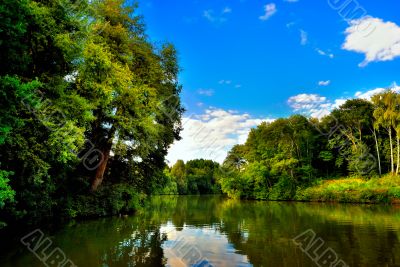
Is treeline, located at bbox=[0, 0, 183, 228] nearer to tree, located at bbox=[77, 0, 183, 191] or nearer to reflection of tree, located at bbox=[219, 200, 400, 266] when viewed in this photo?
tree, located at bbox=[77, 0, 183, 191]

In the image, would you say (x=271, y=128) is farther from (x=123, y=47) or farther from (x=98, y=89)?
(x=98, y=89)

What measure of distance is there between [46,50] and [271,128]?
1974 inches

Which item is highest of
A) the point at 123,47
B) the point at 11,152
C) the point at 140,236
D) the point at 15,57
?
the point at 123,47

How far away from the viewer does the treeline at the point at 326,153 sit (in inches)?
1662

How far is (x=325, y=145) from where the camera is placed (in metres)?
58.6

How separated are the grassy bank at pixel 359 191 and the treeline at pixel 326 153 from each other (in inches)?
4.5

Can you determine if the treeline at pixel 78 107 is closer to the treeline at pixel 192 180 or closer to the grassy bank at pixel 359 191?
the grassy bank at pixel 359 191

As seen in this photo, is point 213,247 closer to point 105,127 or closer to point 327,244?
point 327,244

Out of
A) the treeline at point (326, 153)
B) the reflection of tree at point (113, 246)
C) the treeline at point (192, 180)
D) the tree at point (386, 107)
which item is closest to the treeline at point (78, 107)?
the reflection of tree at point (113, 246)

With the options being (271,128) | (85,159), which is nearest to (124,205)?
(85,159)

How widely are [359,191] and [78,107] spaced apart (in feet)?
118

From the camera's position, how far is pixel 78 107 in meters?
14.3

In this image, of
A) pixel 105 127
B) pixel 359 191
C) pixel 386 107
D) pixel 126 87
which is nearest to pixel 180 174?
pixel 359 191

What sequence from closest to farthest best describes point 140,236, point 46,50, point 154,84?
point 46,50 → point 140,236 → point 154,84
